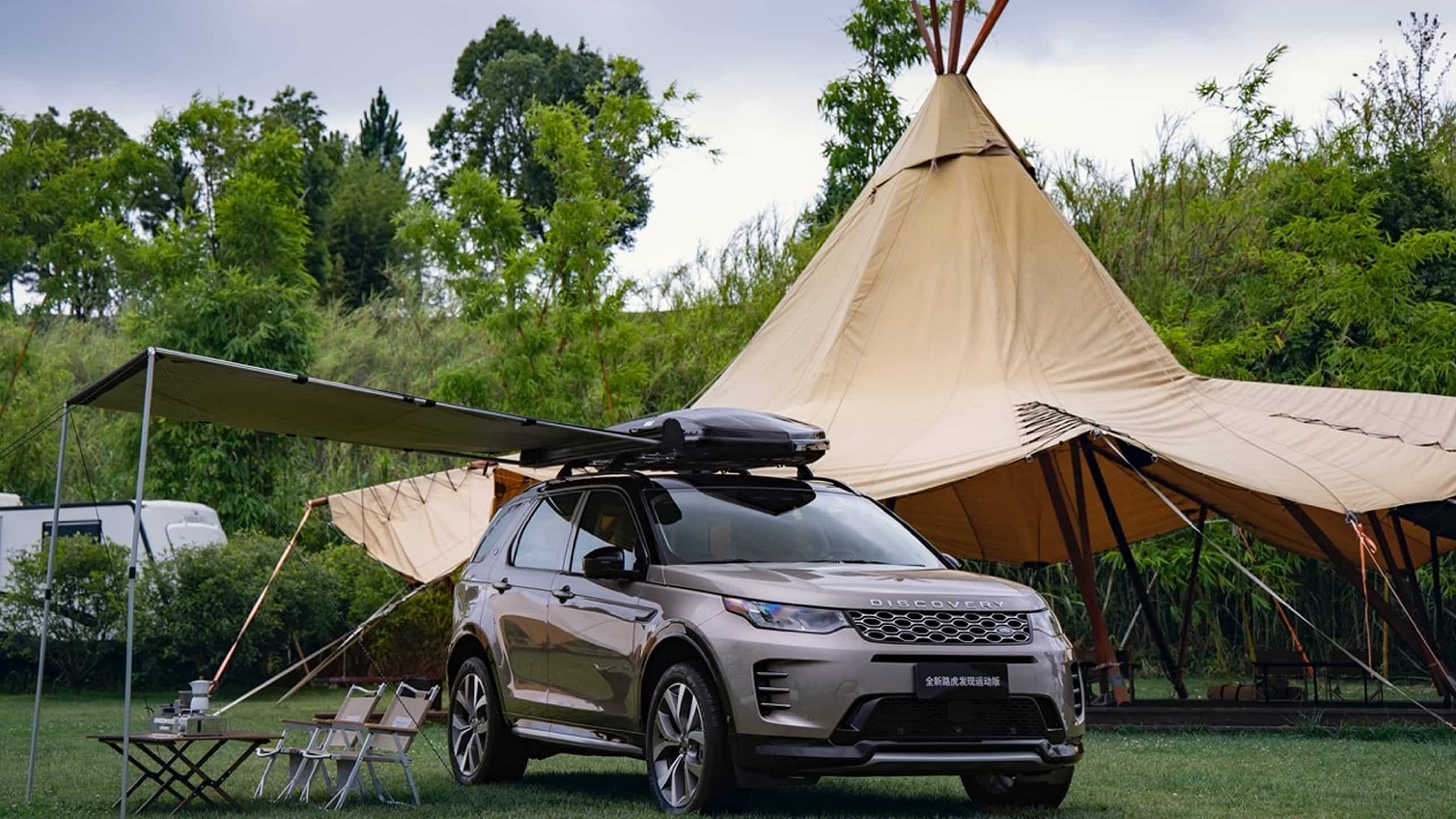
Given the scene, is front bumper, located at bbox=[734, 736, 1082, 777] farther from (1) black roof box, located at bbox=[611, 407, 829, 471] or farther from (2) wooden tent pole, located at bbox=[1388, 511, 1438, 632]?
(2) wooden tent pole, located at bbox=[1388, 511, 1438, 632]

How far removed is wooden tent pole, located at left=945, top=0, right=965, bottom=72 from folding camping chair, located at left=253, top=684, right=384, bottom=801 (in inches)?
402

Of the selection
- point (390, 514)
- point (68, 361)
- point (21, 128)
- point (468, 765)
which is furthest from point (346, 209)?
point (468, 765)

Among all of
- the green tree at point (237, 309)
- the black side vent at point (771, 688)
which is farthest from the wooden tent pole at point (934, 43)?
the green tree at point (237, 309)

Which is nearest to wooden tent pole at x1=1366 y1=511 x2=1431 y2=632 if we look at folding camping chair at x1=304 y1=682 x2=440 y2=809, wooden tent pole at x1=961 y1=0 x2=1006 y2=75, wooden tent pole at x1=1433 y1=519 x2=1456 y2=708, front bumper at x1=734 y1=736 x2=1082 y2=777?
wooden tent pole at x1=1433 y1=519 x2=1456 y2=708

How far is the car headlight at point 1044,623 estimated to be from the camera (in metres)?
8.51

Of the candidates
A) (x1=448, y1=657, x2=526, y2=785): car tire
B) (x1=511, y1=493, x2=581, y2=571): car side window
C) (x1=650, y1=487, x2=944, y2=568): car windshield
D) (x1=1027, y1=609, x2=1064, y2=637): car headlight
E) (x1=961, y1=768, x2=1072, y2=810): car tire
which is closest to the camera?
(x1=1027, y1=609, x2=1064, y2=637): car headlight

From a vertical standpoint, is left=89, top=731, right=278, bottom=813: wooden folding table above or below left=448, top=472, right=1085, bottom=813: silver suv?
below

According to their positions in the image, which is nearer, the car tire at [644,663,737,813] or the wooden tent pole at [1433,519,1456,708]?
the car tire at [644,663,737,813]

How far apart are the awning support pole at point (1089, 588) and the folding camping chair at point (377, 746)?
22.6ft

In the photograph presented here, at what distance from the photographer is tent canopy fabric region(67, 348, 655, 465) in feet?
30.0

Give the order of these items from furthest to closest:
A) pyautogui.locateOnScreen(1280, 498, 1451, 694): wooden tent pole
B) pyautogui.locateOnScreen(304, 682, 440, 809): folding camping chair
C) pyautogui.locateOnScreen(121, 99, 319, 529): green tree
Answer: pyautogui.locateOnScreen(121, 99, 319, 529): green tree → pyautogui.locateOnScreen(1280, 498, 1451, 694): wooden tent pole → pyautogui.locateOnScreen(304, 682, 440, 809): folding camping chair

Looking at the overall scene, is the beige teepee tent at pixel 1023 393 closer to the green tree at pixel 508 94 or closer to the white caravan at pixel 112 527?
the white caravan at pixel 112 527

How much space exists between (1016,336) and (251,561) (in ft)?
36.0

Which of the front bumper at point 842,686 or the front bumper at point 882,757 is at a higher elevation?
the front bumper at point 842,686
